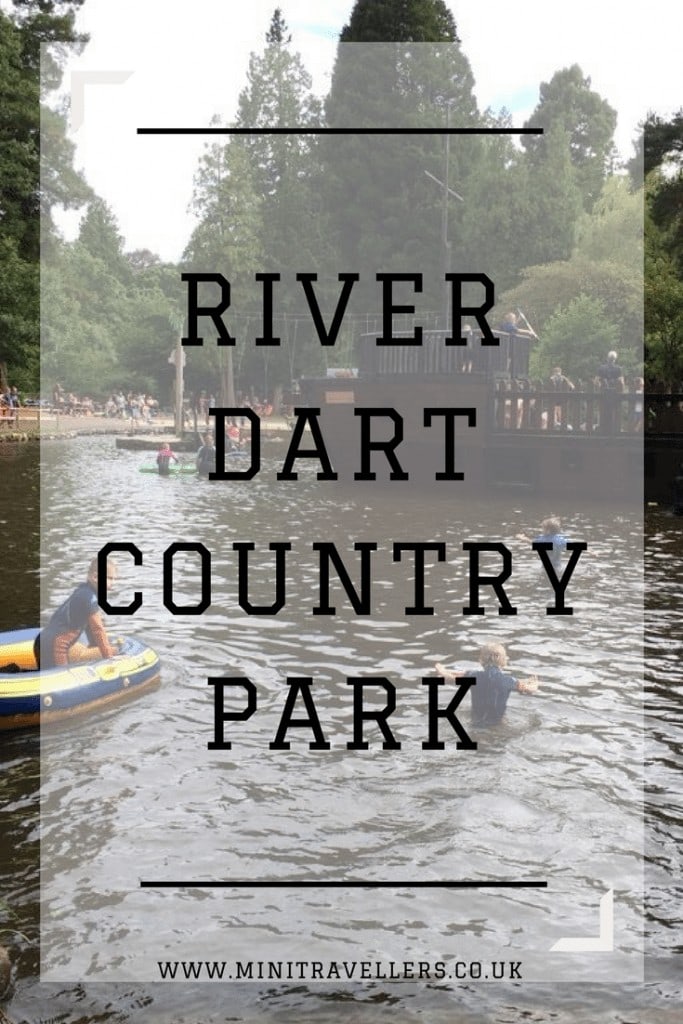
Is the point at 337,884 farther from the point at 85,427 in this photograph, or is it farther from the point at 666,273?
the point at 85,427

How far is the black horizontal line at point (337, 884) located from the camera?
25.6 ft

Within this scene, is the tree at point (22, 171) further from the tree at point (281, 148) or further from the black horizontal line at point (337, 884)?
the black horizontal line at point (337, 884)

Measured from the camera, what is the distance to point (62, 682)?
11.2 metres

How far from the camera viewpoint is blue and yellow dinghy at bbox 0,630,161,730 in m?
10.9

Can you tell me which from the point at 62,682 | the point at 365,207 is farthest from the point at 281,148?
the point at 62,682

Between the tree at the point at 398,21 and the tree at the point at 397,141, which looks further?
the tree at the point at 397,141

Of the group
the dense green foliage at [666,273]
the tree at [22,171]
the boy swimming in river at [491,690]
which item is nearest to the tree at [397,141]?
the tree at [22,171]

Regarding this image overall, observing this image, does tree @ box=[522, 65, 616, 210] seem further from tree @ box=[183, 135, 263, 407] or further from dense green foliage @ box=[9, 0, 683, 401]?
tree @ box=[183, 135, 263, 407]

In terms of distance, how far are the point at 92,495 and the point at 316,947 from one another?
985 inches

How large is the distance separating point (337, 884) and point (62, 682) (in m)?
4.32

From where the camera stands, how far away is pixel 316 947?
23.2 ft

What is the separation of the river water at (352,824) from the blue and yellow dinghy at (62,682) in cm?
22

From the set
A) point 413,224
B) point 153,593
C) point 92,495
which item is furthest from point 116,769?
point 413,224

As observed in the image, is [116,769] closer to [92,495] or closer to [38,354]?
[92,495]
